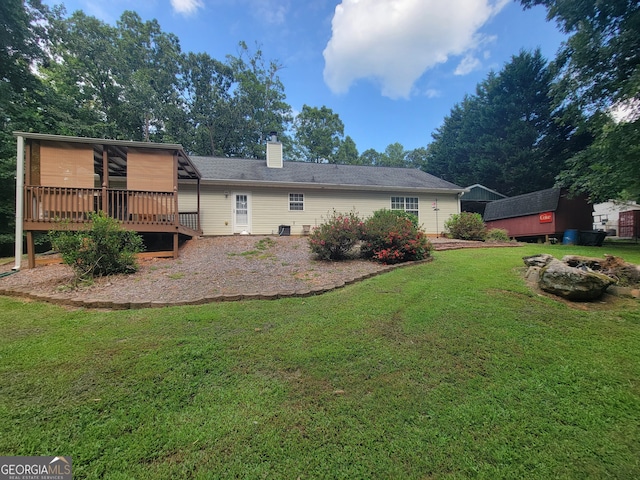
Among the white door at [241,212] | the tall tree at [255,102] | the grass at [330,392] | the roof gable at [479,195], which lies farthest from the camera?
the tall tree at [255,102]

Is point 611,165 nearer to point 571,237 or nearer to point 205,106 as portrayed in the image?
point 571,237

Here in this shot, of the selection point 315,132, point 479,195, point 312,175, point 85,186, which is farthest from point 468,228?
point 315,132

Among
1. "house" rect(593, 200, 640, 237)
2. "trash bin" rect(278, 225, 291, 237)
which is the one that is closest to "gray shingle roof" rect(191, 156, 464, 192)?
"trash bin" rect(278, 225, 291, 237)

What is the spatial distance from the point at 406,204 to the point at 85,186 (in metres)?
13.2

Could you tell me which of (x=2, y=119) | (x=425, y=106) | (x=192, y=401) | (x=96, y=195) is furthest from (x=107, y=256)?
(x=425, y=106)

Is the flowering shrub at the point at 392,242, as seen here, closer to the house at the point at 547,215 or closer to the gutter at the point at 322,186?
the gutter at the point at 322,186

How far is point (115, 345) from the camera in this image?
3107 mm

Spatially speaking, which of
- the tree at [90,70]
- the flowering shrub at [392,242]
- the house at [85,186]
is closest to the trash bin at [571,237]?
the flowering shrub at [392,242]

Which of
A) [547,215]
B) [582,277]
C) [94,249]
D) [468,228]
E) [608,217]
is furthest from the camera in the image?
[608,217]

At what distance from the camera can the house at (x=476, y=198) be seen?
20.7 meters

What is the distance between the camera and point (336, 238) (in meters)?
7.43

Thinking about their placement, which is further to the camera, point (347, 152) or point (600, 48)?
point (347, 152)

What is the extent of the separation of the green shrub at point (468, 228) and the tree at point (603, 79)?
4000 millimetres

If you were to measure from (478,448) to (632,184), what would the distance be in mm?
13782
